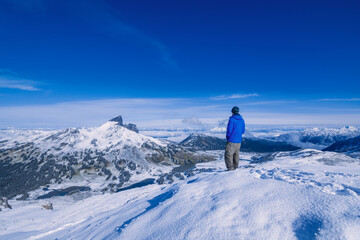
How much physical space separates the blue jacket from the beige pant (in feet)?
1.34

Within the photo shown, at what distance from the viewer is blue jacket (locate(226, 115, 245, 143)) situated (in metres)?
13.0

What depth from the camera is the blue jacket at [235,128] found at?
42.7 ft

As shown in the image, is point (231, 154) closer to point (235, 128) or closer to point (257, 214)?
point (235, 128)

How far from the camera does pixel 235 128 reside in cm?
1312

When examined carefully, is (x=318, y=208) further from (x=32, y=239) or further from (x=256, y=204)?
(x=32, y=239)

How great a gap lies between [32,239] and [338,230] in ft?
52.8

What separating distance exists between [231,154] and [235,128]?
216 centimetres

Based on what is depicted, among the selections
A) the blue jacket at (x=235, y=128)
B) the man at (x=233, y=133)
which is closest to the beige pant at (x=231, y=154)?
the man at (x=233, y=133)

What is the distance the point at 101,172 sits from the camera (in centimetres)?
17388

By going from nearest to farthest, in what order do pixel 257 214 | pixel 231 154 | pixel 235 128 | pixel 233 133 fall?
1. pixel 257 214
2. pixel 235 128
3. pixel 233 133
4. pixel 231 154

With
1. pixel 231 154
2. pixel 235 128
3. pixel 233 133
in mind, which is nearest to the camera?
pixel 235 128

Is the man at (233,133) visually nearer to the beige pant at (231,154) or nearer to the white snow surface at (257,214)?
the beige pant at (231,154)

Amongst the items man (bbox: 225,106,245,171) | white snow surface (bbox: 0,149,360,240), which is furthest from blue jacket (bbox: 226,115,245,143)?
white snow surface (bbox: 0,149,360,240)

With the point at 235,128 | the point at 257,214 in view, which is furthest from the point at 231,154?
the point at 257,214
